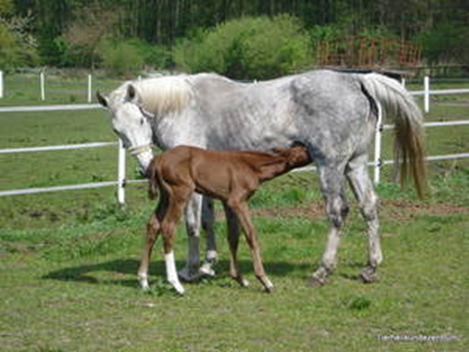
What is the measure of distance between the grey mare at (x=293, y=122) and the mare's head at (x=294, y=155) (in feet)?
0.89

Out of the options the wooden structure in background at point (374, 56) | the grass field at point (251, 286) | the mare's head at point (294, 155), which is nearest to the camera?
the grass field at point (251, 286)

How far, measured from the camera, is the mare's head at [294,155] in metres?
6.63

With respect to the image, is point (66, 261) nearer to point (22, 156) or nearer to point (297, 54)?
point (22, 156)

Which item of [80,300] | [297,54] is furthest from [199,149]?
[297,54]

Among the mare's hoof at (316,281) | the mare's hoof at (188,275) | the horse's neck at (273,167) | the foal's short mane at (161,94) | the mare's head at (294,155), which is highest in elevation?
the foal's short mane at (161,94)

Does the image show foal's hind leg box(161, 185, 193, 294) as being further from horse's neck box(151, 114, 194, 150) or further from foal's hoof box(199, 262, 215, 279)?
horse's neck box(151, 114, 194, 150)

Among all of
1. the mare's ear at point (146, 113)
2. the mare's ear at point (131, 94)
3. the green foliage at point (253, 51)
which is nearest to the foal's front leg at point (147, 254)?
the mare's ear at point (146, 113)

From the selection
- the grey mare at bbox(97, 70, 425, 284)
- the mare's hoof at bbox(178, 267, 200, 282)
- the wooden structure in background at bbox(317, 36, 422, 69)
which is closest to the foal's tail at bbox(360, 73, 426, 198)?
the grey mare at bbox(97, 70, 425, 284)

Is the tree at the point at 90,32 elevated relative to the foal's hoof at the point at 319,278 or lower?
elevated

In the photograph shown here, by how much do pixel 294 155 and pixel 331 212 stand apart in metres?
0.71

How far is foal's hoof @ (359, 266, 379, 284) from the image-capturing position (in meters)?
6.96

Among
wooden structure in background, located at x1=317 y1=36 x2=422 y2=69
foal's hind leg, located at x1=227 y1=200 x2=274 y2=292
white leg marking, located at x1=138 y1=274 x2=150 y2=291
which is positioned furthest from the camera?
wooden structure in background, located at x1=317 y1=36 x2=422 y2=69

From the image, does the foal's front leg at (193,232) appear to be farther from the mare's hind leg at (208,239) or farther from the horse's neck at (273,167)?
the horse's neck at (273,167)

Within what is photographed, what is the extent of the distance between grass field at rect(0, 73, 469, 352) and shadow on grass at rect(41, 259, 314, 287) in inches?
0.5
